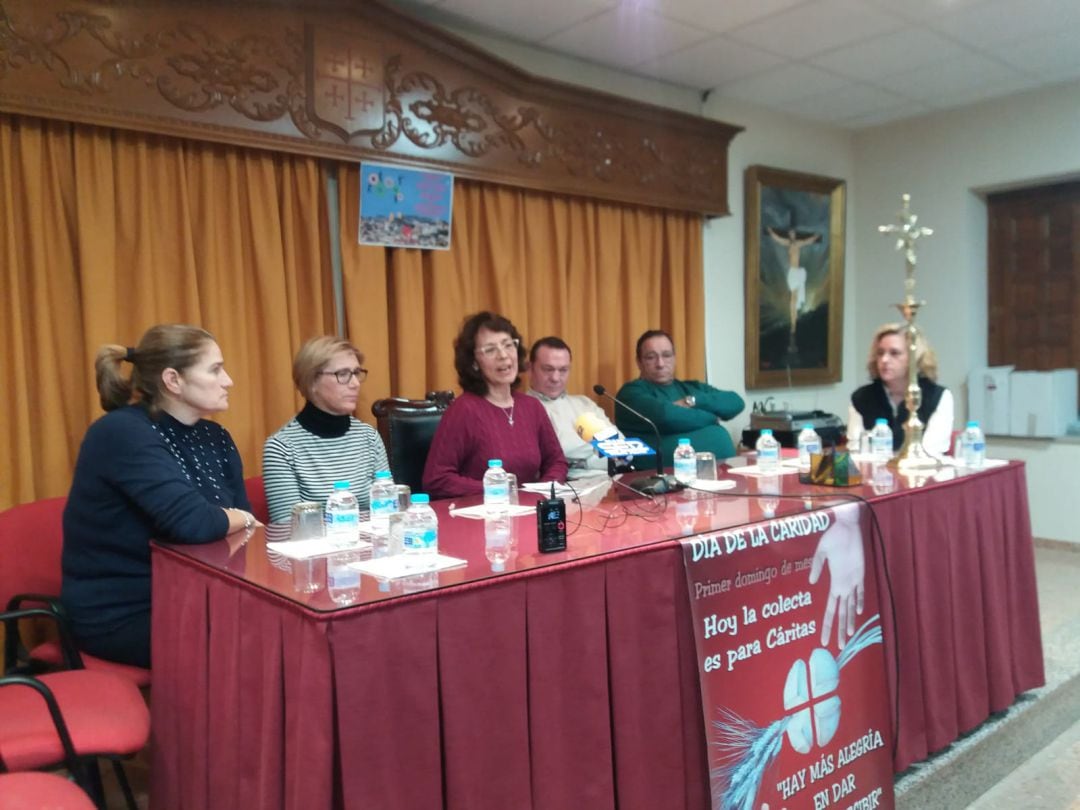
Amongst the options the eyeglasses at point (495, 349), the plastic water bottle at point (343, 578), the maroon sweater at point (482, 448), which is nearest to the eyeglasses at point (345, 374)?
the maroon sweater at point (482, 448)

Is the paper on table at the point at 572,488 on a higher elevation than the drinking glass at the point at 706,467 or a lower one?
lower

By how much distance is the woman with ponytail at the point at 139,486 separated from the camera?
1.76 metres

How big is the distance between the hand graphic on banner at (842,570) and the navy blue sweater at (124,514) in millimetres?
1369

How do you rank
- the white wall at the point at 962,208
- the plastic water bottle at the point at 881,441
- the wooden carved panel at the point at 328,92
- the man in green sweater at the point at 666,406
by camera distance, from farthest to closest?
the white wall at the point at 962,208, the man in green sweater at the point at 666,406, the plastic water bottle at the point at 881,441, the wooden carved panel at the point at 328,92

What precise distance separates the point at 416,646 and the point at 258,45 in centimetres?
224

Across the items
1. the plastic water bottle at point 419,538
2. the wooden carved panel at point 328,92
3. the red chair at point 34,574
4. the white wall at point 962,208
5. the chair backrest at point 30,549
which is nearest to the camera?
the plastic water bottle at point 419,538

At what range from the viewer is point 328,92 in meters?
2.89

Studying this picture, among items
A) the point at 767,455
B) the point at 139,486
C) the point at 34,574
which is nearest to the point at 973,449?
the point at 767,455

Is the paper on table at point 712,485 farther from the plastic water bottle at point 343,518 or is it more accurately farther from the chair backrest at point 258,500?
the chair backrest at point 258,500

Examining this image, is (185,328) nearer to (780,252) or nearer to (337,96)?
(337,96)

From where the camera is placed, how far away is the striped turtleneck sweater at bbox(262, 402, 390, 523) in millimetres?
2254

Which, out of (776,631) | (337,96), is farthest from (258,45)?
(776,631)

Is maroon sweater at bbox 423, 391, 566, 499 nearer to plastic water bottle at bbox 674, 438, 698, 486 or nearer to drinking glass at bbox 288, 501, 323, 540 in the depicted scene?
Answer: plastic water bottle at bbox 674, 438, 698, 486

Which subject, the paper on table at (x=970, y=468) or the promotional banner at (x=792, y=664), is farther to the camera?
the paper on table at (x=970, y=468)
